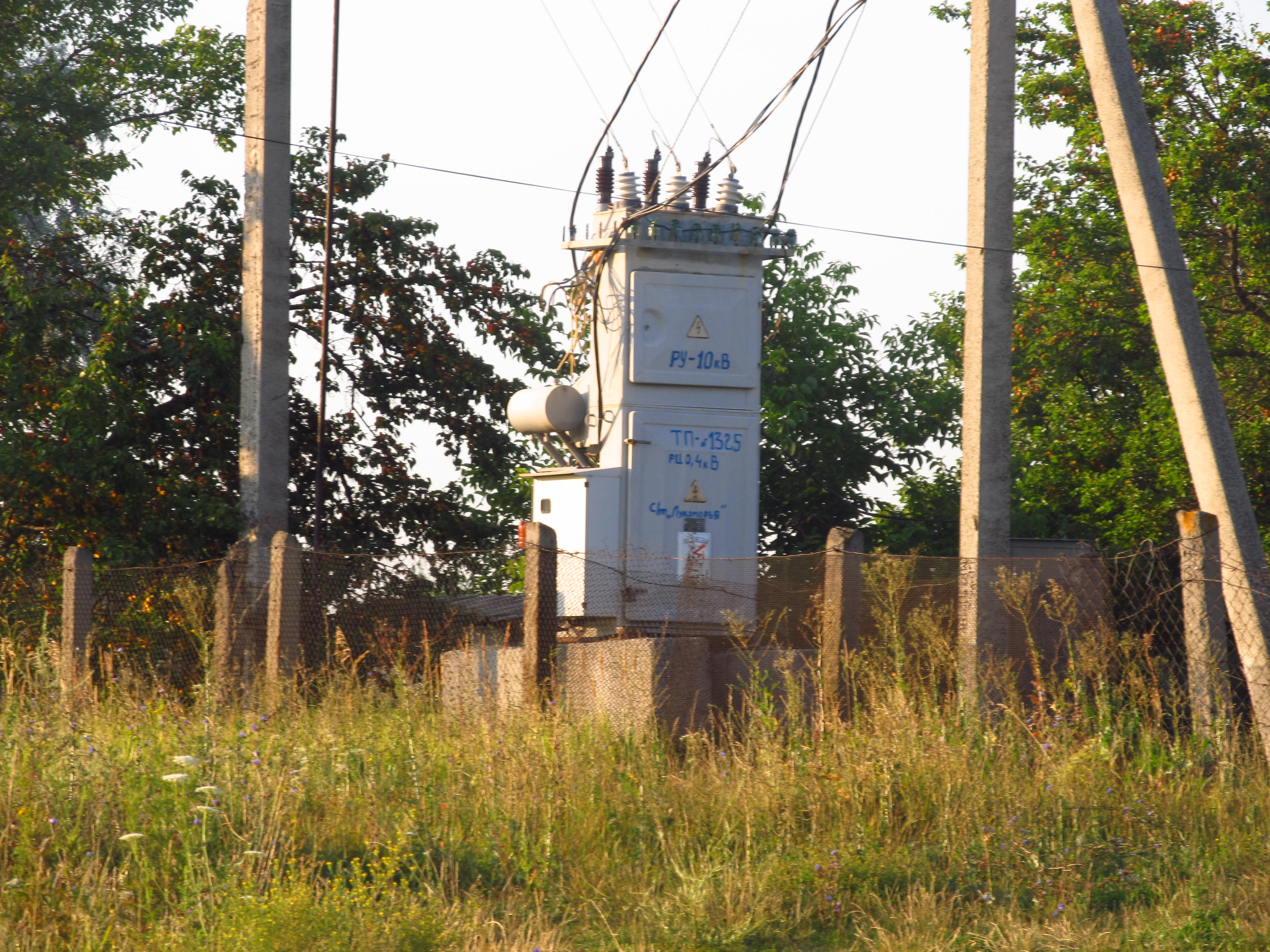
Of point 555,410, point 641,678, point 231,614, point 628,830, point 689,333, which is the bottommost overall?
point 628,830

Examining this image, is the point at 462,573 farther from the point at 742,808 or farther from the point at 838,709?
the point at 742,808

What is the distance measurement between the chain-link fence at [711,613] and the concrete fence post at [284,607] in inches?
0.4

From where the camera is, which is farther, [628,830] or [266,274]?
[266,274]

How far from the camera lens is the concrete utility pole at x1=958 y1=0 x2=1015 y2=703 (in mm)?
7879

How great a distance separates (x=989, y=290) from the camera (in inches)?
311

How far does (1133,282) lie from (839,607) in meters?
11.3

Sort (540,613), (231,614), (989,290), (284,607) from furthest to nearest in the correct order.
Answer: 1. (231,614)
2. (989,290)
3. (284,607)
4. (540,613)

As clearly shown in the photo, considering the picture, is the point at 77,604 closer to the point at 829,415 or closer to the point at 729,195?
the point at 729,195

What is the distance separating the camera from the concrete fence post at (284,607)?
25.5 ft

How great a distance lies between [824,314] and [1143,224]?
1451cm

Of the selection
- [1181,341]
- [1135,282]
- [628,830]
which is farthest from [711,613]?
[1135,282]

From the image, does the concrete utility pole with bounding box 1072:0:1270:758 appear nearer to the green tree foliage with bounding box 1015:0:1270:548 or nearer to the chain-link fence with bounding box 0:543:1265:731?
the chain-link fence with bounding box 0:543:1265:731

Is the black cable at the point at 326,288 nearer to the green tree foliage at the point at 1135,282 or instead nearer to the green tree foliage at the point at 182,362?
the green tree foliage at the point at 182,362

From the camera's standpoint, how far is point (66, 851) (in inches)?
185
